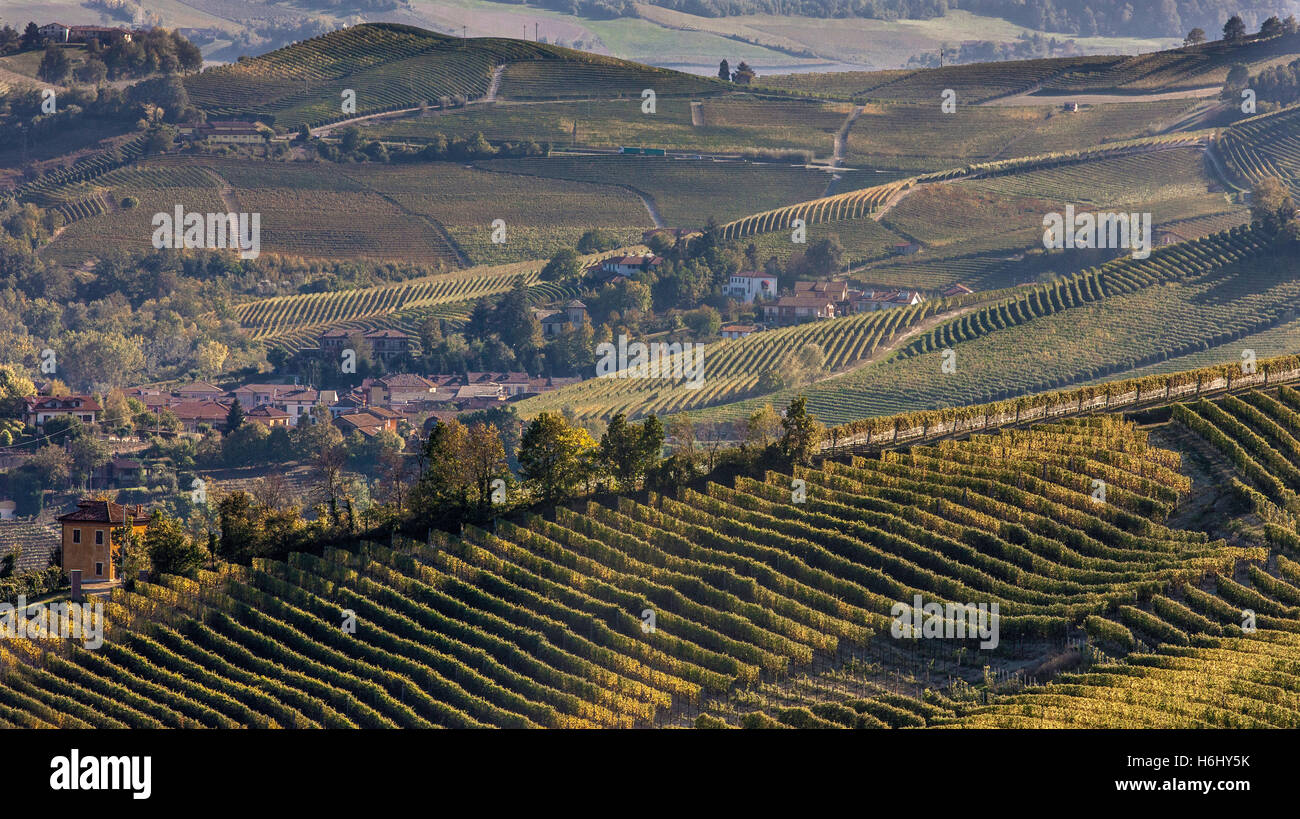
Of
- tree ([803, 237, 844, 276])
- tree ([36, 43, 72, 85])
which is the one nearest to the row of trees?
tree ([803, 237, 844, 276])

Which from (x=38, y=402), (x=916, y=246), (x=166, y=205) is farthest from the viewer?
(x=166, y=205)

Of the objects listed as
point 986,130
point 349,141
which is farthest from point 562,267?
point 986,130

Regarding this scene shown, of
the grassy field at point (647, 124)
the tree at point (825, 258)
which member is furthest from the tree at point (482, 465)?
the grassy field at point (647, 124)

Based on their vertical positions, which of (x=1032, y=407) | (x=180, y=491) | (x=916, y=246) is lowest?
(x=180, y=491)

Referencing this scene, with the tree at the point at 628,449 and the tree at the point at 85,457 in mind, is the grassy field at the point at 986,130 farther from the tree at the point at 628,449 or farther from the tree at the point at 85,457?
the tree at the point at 628,449
